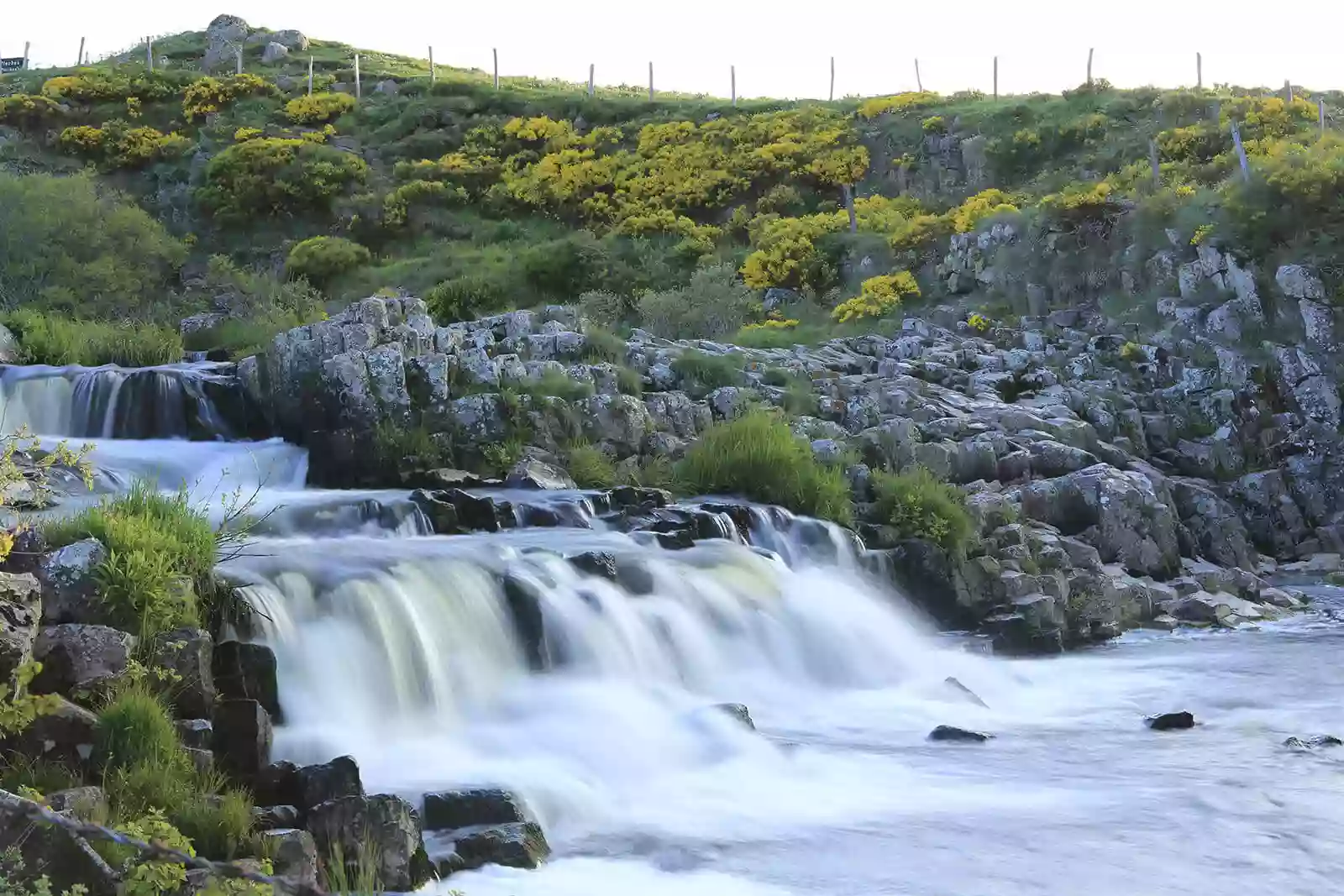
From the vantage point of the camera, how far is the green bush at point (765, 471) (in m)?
14.7

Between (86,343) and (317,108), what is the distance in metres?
25.3

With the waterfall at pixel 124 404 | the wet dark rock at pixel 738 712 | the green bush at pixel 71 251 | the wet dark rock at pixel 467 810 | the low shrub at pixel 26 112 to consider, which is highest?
the low shrub at pixel 26 112

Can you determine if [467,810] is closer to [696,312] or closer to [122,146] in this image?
[696,312]

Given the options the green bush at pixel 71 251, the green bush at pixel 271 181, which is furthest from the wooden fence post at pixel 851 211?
the green bush at pixel 71 251

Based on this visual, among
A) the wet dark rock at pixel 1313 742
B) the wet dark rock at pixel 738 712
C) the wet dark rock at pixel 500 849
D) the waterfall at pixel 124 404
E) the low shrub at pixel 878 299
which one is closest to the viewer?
the wet dark rock at pixel 500 849

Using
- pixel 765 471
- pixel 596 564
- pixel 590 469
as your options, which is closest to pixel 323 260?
pixel 590 469

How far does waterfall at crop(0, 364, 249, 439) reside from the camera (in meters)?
16.2

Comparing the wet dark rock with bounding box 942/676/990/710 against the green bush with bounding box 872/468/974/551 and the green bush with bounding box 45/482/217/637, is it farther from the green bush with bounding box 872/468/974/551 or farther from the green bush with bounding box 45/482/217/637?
the green bush with bounding box 45/482/217/637

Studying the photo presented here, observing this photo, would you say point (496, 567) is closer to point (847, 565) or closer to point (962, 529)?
point (847, 565)

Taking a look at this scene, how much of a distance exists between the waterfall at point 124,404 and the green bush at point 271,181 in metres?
20.4

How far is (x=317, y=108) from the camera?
140 feet

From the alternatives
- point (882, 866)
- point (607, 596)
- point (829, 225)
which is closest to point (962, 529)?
point (607, 596)

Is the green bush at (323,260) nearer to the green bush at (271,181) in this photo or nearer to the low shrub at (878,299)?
the green bush at (271,181)

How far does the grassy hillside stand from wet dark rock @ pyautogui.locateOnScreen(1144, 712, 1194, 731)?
48.9 ft
